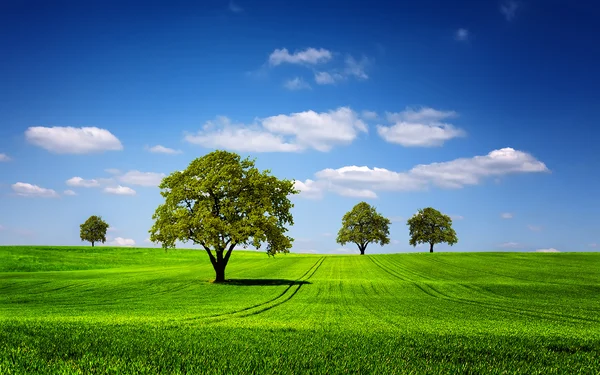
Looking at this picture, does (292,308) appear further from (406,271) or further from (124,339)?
(406,271)

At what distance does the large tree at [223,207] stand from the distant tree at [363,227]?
62320mm

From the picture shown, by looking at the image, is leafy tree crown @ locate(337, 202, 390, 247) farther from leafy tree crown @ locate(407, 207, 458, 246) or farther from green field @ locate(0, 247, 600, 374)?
green field @ locate(0, 247, 600, 374)

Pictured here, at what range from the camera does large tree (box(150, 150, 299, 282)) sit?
44906mm

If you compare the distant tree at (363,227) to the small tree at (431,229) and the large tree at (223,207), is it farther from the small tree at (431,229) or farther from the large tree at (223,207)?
the large tree at (223,207)

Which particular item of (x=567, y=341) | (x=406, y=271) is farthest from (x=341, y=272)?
(x=567, y=341)

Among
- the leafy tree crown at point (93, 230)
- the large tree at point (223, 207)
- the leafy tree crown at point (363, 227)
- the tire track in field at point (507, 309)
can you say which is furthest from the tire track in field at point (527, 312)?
the leafy tree crown at point (93, 230)

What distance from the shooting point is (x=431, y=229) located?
4235 inches

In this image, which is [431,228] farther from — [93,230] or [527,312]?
[93,230]

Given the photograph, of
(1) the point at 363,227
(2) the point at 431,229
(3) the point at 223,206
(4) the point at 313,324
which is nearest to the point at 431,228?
(2) the point at 431,229

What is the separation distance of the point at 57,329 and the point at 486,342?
1171 centimetres

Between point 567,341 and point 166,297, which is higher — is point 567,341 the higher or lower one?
the higher one

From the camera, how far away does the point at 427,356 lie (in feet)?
32.8

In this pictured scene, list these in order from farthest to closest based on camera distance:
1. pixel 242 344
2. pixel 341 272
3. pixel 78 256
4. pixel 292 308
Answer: pixel 78 256 → pixel 341 272 → pixel 292 308 → pixel 242 344

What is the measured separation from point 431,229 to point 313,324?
9498 cm
